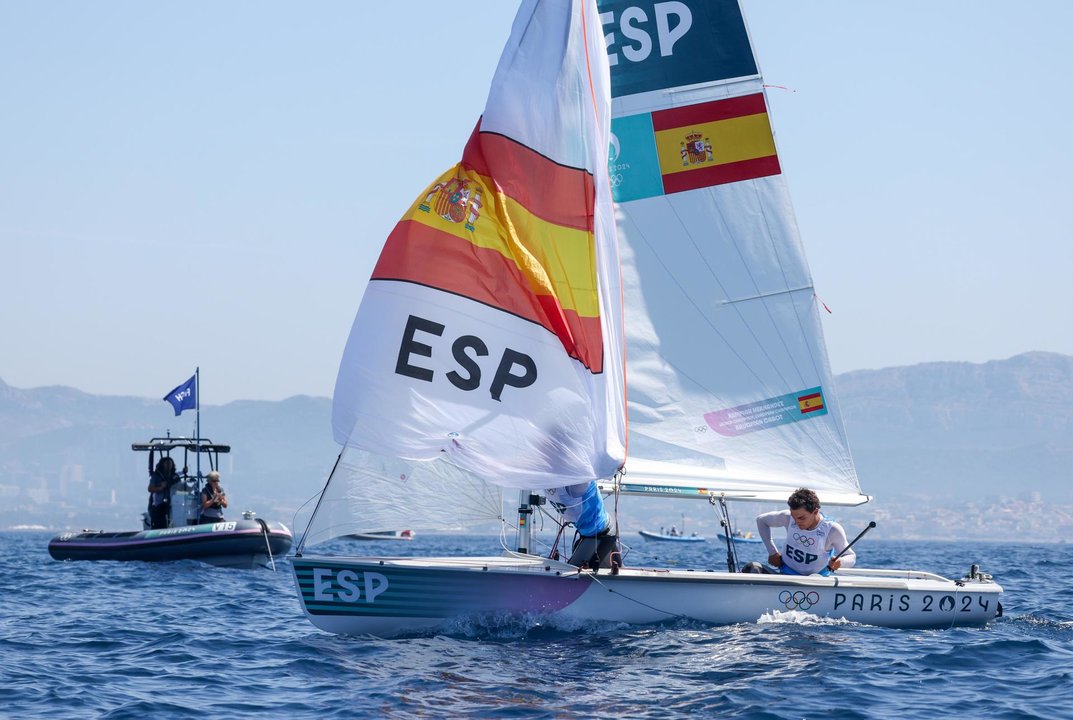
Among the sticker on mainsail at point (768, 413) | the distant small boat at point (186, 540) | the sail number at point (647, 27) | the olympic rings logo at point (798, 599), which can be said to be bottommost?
the olympic rings logo at point (798, 599)

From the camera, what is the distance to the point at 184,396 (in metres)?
31.1

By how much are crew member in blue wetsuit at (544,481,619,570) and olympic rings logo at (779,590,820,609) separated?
189 cm

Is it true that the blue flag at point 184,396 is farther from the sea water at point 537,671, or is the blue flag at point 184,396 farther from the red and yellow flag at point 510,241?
the red and yellow flag at point 510,241

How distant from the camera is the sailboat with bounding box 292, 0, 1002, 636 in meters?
12.6

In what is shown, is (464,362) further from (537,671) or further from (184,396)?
(184,396)

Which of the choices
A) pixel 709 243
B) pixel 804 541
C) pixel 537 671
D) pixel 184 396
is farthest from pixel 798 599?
pixel 184 396

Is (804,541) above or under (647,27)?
under

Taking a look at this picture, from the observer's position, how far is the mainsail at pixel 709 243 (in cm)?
1495

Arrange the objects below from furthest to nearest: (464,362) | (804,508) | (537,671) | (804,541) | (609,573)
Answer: (804,541) → (804,508) → (609,573) → (464,362) → (537,671)

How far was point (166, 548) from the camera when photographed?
28.0 m

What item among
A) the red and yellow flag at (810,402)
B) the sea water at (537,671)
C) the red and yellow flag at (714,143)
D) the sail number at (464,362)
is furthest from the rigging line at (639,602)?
the red and yellow flag at (714,143)

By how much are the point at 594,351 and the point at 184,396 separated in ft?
66.2

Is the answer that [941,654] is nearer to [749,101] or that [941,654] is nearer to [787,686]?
[787,686]

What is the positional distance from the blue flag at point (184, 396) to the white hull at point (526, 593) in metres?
18.5
